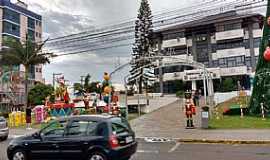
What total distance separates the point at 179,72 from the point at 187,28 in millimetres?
8135

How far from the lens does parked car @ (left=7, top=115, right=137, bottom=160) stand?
10086 mm

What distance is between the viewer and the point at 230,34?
200ft

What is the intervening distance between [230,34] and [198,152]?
50402mm

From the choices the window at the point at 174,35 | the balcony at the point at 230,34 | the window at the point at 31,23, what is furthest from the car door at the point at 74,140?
the window at the point at 31,23

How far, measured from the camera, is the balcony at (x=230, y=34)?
197 ft

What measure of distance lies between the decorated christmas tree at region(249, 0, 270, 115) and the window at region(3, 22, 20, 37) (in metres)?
64.5

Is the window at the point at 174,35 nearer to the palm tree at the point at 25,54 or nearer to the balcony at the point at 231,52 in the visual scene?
the balcony at the point at 231,52

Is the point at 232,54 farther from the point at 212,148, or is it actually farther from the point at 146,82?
the point at 212,148

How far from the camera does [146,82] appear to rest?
205ft

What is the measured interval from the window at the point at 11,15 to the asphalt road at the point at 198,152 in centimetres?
7052

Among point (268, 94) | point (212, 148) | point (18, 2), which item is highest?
point (18, 2)

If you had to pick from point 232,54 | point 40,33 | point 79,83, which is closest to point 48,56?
point 232,54

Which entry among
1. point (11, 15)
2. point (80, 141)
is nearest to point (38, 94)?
point (11, 15)

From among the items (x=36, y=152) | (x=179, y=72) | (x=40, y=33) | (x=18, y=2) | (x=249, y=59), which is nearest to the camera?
(x=36, y=152)
